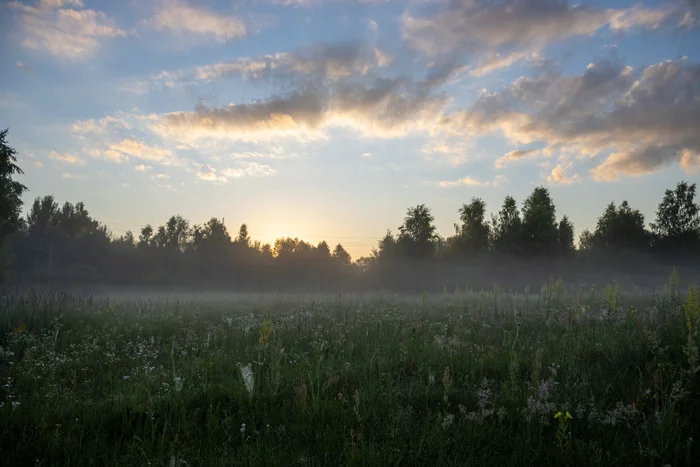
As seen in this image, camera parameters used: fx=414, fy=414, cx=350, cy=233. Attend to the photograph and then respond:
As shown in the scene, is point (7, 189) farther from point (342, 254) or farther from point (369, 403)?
point (342, 254)

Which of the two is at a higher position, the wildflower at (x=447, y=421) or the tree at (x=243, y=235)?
the tree at (x=243, y=235)

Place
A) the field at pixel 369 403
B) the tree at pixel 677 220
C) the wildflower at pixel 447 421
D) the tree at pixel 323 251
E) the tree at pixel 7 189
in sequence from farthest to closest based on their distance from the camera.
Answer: the tree at pixel 323 251 < the tree at pixel 677 220 < the tree at pixel 7 189 < the wildflower at pixel 447 421 < the field at pixel 369 403

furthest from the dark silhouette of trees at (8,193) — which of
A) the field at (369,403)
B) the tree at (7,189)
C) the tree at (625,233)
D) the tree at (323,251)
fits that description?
the tree at (625,233)

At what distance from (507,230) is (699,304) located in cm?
5586

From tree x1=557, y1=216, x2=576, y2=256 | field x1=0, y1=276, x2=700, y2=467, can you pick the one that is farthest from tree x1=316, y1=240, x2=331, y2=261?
field x1=0, y1=276, x2=700, y2=467

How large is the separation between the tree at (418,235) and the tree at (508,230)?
9.22m

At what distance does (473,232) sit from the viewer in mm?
62375

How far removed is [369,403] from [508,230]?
191ft

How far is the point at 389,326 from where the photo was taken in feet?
27.0

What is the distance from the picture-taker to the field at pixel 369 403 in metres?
3.46

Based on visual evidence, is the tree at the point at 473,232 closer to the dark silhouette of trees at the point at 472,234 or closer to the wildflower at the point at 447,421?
the dark silhouette of trees at the point at 472,234

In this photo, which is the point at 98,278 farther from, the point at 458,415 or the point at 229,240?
the point at 458,415

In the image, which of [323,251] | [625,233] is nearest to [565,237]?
[625,233]

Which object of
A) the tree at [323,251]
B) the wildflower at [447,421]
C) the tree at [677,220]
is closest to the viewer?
the wildflower at [447,421]
